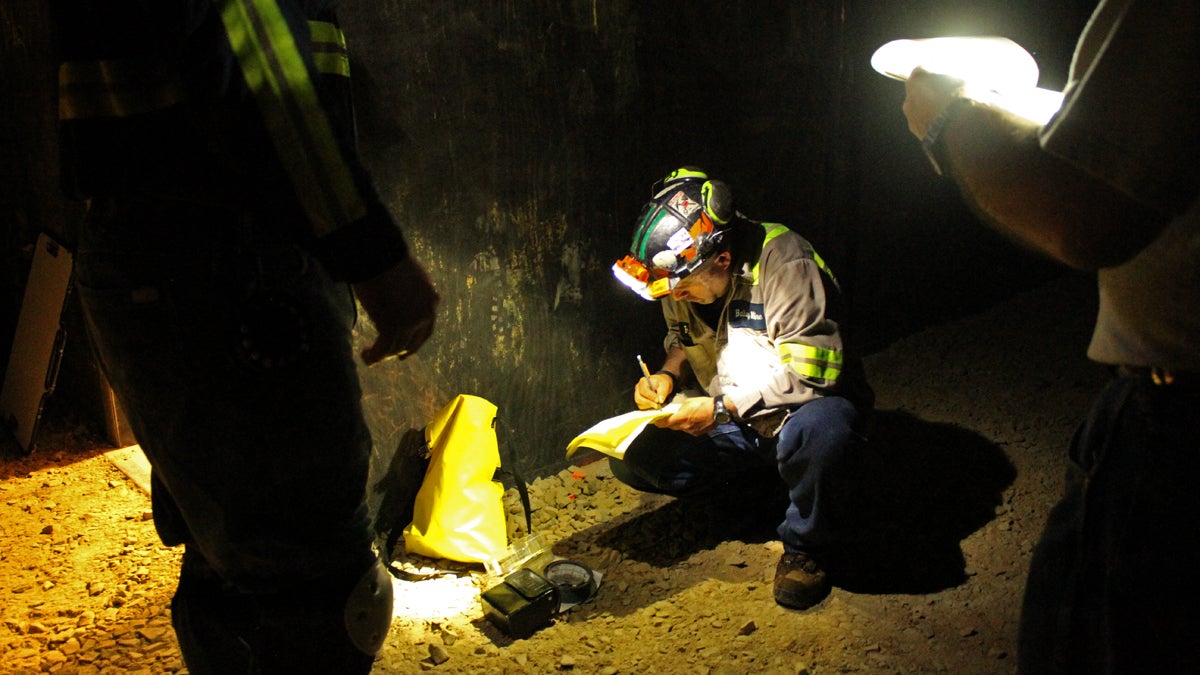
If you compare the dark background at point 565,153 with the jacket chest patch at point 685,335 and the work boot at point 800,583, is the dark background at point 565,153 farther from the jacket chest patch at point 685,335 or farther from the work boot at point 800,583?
the work boot at point 800,583

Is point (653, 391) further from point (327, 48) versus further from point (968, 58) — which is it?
point (327, 48)

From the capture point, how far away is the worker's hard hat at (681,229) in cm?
332

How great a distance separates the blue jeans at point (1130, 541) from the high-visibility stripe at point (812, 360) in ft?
5.29

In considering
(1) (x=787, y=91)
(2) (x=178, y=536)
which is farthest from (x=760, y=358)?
(2) (x=178, y=536)

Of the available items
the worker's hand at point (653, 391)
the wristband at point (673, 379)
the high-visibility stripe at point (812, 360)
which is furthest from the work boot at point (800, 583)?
the wristband at point (673, 379)

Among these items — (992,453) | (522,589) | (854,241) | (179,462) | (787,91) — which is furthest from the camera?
(854,241)

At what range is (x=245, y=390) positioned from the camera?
1.55 m

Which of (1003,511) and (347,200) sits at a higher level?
(347,200)

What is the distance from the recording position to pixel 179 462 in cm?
161

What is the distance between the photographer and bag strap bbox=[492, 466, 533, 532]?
3725mm

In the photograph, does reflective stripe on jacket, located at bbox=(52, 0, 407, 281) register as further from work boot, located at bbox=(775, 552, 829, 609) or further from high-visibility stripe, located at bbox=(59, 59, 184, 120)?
work boot, located at bbox=(775, 552, 829, 609)

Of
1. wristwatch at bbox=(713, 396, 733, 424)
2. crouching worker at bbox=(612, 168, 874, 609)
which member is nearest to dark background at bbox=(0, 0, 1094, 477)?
crouching worker at bbox=(612, 168, 874, 609)

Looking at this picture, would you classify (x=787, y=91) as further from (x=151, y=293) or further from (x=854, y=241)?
(x=151, y=293)

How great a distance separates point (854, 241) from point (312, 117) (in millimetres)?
4106
